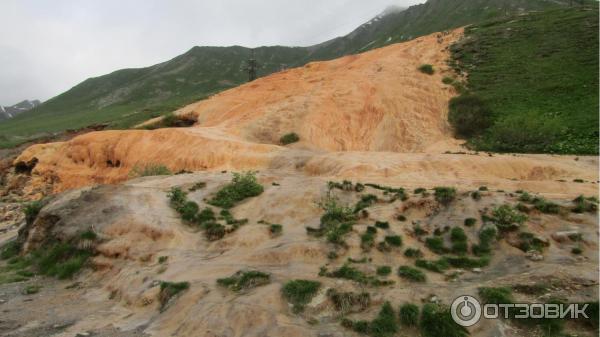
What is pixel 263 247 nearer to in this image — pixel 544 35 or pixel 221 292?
pixel 221 292

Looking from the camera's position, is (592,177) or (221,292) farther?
(592,177)

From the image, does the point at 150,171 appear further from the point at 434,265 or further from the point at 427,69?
the point at 427,69

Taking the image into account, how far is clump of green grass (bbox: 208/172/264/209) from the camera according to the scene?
17.7m

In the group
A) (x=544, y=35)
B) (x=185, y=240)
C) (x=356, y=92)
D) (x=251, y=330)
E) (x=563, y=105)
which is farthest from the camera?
(x=544, y=35)

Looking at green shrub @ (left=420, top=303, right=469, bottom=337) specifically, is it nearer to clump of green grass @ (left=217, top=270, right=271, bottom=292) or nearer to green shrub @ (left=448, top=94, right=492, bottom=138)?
clump of green grass @ (left=217, top=270, right=271, bottom=292)

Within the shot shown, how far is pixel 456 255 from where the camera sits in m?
11.7

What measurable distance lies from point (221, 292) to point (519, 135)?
24685 millimetres

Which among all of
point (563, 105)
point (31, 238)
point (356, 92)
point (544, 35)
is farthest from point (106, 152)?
point (544, 35)

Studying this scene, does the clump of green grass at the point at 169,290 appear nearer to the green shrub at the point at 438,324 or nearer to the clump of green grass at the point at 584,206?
the green shrub at the point at 438,324

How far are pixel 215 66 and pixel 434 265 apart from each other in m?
167

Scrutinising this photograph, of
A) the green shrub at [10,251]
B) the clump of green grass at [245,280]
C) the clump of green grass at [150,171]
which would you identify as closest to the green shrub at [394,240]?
the clump of green grass at [245,280]

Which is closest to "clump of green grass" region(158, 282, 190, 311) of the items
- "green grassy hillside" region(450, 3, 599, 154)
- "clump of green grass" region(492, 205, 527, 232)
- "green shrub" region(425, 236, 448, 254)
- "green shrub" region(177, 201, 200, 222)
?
"green shrub" region(177, 201, 200, 222)

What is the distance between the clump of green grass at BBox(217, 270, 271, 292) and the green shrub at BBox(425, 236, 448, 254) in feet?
15.8

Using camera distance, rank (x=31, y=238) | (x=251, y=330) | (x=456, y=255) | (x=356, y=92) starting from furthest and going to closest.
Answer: (x=356, y=92)
(x=31, y=238)
(x=456, y=255)
(x=251, y=330)
